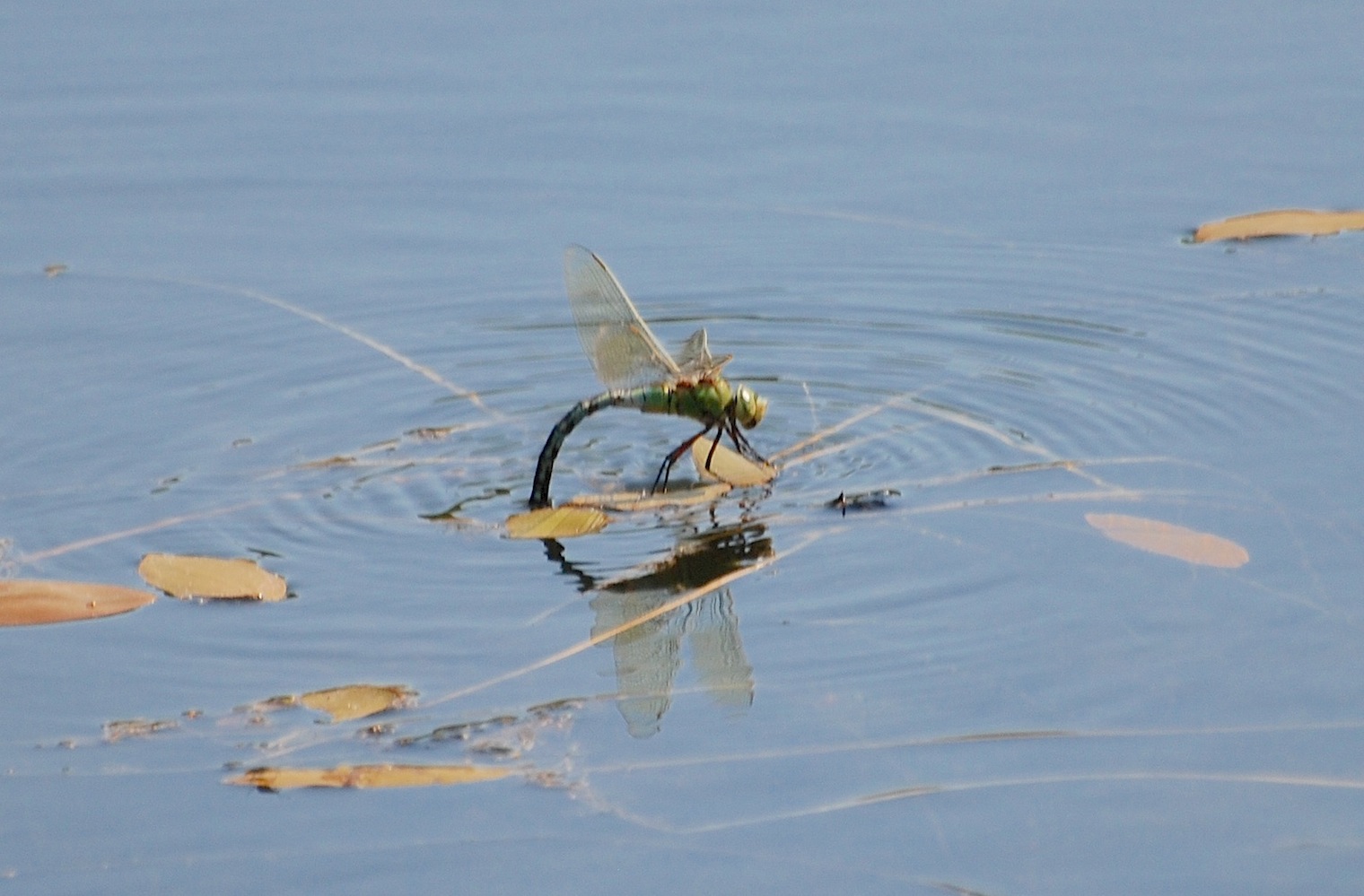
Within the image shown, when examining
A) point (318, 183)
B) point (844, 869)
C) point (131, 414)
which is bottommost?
point (844, 869)

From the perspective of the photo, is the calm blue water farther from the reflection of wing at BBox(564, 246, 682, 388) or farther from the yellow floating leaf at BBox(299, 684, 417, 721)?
the reflection of wing at BBox(564, 246, 682, 388)

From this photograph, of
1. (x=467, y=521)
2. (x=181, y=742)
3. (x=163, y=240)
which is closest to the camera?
(x=181, y=742)

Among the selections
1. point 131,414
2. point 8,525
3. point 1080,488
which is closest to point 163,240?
point 131,414

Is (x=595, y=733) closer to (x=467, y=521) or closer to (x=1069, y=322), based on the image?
(x=467, y=521)

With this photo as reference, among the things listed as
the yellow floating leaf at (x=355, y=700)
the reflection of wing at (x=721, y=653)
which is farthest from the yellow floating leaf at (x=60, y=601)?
the reflection of wing at (x=721, y=653)

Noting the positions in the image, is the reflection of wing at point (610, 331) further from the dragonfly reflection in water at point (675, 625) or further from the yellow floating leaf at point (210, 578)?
the yellow floating leaf at point (210, 578)

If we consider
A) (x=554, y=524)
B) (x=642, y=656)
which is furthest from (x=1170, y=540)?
(x=554, y=524)

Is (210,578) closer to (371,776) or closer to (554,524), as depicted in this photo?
(554,524)
